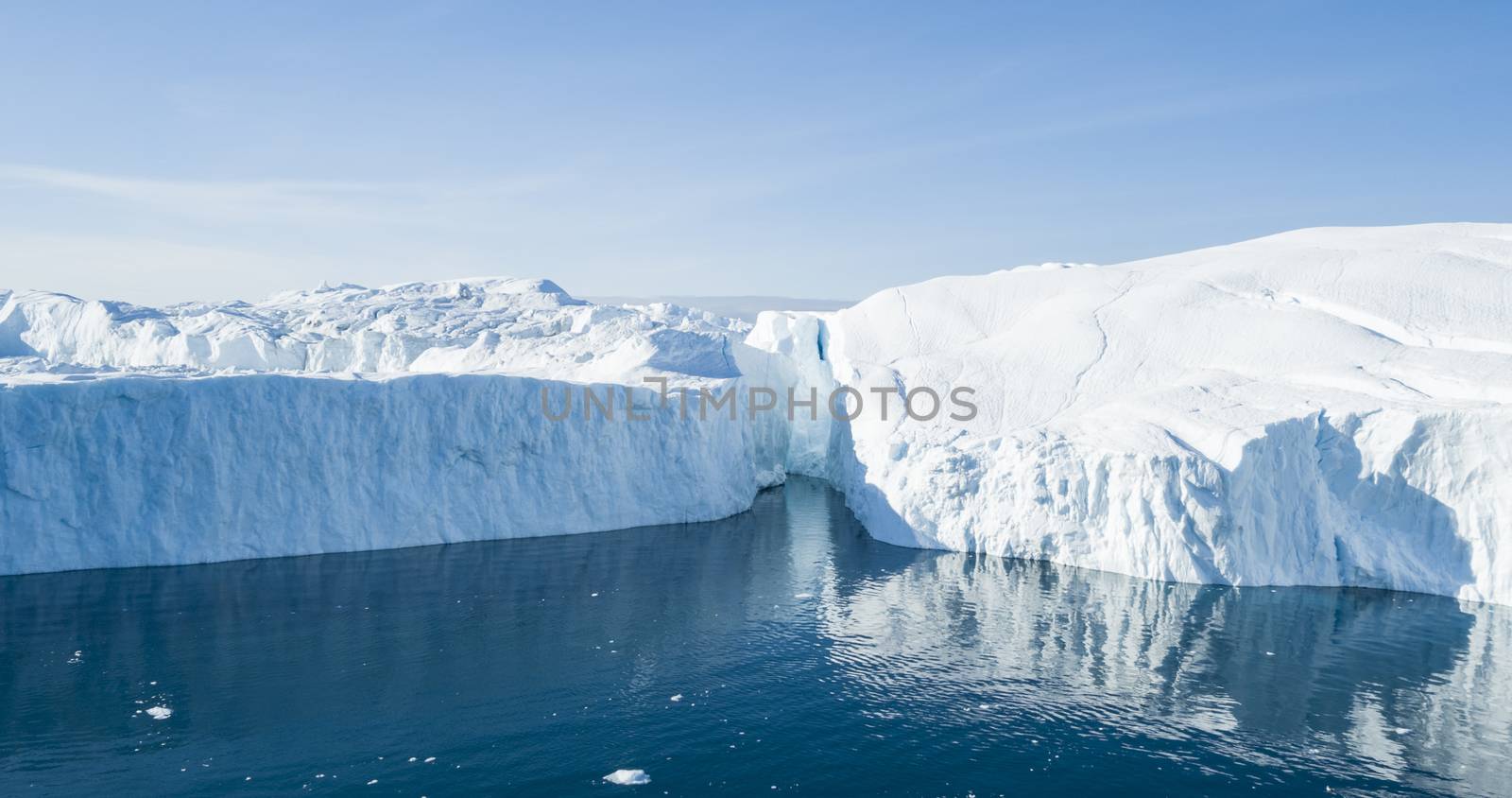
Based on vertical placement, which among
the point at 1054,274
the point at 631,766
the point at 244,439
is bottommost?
the point at 631,766

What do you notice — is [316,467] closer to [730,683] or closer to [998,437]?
[730,683]

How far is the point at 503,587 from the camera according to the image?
2217 centimetres

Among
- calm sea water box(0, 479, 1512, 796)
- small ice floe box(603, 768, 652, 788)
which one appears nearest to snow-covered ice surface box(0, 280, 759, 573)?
calm sea water box(0, 479, 1512, 796)

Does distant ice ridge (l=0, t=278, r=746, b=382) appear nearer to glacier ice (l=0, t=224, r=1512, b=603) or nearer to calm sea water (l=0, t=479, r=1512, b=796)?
glacier ice (l=0, t=224, r=1512, b=603)

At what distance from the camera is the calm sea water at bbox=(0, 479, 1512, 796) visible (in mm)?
13250

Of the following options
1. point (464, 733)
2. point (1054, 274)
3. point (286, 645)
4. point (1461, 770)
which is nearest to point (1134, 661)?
point (1461, 770)

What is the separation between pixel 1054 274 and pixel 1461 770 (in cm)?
2645

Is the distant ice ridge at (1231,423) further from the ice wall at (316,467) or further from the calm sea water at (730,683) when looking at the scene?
the ice wall at (316,467)

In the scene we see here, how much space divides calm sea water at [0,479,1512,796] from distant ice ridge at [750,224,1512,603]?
1585 mm

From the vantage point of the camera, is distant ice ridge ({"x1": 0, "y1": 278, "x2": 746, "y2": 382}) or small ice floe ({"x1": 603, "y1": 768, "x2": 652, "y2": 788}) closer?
small ice floe ({"x1": 603, "y1": 768, "x2": 652, "y2": 788})

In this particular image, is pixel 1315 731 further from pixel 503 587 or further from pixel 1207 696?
pixel 503 587

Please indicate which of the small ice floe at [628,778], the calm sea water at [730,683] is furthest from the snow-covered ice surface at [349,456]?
the small ice floe at [628,778]

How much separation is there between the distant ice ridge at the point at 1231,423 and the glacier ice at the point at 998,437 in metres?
0.08

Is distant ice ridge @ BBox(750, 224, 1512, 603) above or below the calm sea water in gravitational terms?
above
